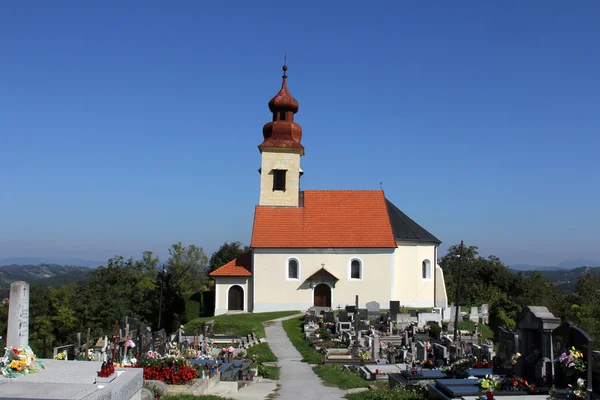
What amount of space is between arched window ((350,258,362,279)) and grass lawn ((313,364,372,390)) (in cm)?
1935

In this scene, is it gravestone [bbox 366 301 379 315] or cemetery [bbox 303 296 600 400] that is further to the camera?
gravestone [bbox 366 301 379 315]

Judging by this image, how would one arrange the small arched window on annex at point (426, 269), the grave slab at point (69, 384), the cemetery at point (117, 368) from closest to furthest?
the grave slab at point (69, 384), the cemetery at point (117, 368), the small arched window on annex at point (426, 269)

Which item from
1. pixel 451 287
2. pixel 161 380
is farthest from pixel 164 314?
pixel 161 380

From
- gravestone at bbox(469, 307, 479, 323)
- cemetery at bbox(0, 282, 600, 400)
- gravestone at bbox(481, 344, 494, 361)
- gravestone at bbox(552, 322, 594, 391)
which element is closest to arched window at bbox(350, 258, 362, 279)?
gravestone at bbox(469, 307, 479, 323)

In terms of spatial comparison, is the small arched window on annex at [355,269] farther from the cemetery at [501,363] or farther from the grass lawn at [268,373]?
the grass lawn at [268,373]

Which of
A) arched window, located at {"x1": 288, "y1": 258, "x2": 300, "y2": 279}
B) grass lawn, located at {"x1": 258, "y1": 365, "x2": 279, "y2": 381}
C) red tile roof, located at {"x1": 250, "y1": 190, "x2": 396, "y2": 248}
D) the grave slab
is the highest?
red tile roof, located at {"x1": 250, "y1": 190, "x2": 396, "y2": 248}

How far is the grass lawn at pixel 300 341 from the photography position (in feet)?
74.0

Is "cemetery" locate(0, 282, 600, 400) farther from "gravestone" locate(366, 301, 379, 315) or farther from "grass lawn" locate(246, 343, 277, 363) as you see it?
"gravestone" locate(366, 301, 379, 315)

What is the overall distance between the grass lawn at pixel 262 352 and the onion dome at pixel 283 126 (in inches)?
669

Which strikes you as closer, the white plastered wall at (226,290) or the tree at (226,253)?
the white plastered wall at (226,290)

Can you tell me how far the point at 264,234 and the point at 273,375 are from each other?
21.2 meters

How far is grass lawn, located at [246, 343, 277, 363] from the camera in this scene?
22.5 m

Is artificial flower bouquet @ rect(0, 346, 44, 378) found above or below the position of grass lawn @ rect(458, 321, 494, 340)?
above

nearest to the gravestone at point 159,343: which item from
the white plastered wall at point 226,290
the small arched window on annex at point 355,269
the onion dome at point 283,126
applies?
the white plastered wall at point 226,290
